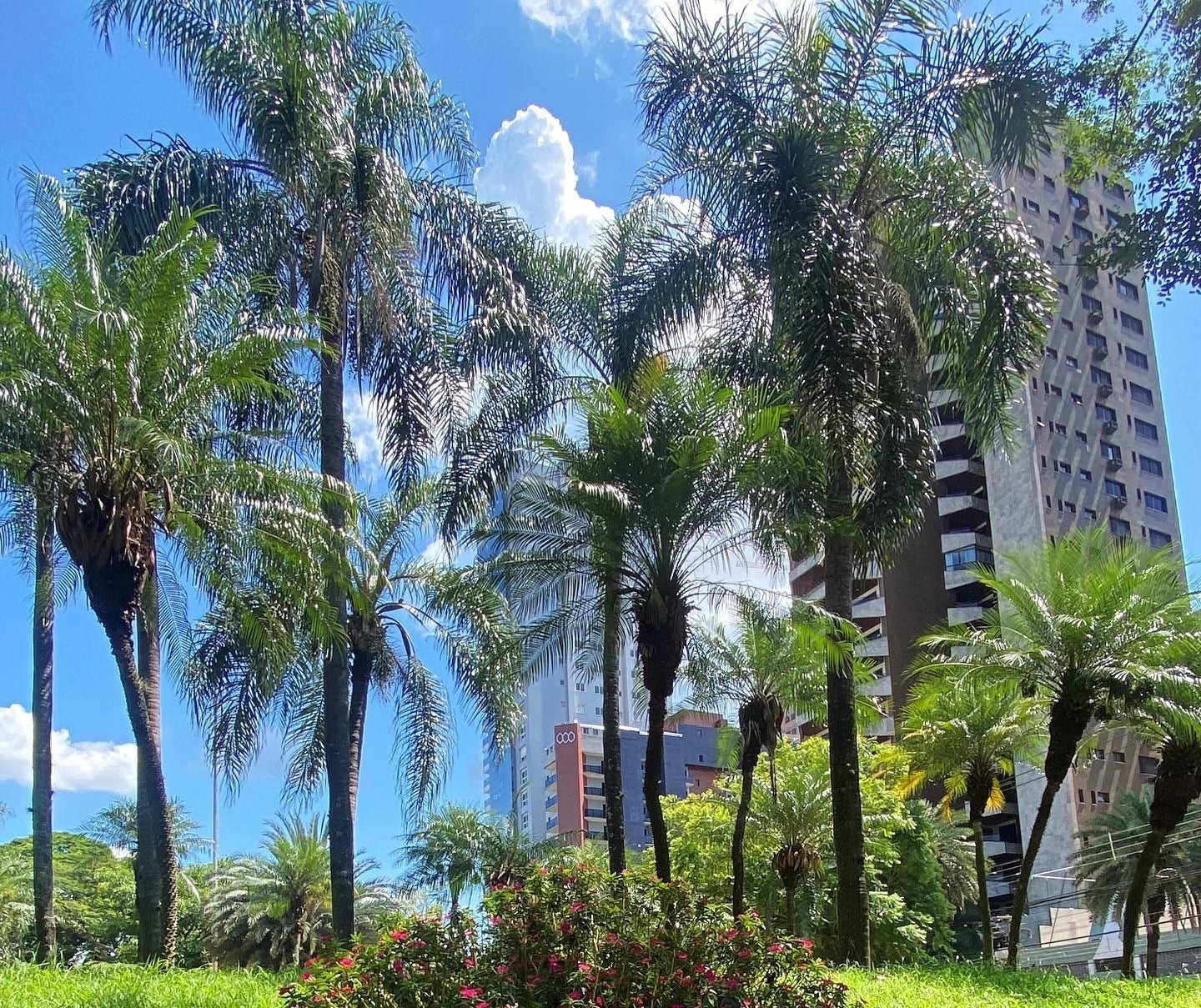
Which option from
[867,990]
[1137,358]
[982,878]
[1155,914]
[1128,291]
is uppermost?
[1128,291]

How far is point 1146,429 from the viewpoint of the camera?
65.6m

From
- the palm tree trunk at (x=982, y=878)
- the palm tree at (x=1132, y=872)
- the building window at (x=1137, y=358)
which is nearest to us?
the palm tree trunk at (x=982, y=878)

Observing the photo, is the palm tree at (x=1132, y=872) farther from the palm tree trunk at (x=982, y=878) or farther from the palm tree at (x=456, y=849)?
the palm tree at (x=456, y=849)

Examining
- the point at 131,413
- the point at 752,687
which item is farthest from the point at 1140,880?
the point at 131,413

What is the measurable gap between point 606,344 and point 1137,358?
2182 inches

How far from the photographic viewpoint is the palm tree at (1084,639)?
18.9 meters

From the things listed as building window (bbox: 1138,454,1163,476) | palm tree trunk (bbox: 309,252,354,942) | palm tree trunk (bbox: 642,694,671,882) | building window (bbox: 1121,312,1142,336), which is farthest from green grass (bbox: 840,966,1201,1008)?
building window (bbox: 1121,312,1142,336)

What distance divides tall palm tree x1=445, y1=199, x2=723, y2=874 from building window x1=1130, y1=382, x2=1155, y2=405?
5235cm

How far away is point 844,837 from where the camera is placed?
51.3ft

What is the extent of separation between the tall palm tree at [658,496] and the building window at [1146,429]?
2190 inches

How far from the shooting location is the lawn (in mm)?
9375

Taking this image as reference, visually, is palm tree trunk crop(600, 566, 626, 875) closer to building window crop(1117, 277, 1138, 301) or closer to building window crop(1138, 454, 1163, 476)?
building window crop(1138, 454, 1163, 476)

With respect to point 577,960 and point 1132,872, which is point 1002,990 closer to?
point 577,960

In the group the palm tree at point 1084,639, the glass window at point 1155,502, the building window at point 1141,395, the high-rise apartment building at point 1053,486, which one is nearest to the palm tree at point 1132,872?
the high-rise apartment building at point 1053,486
